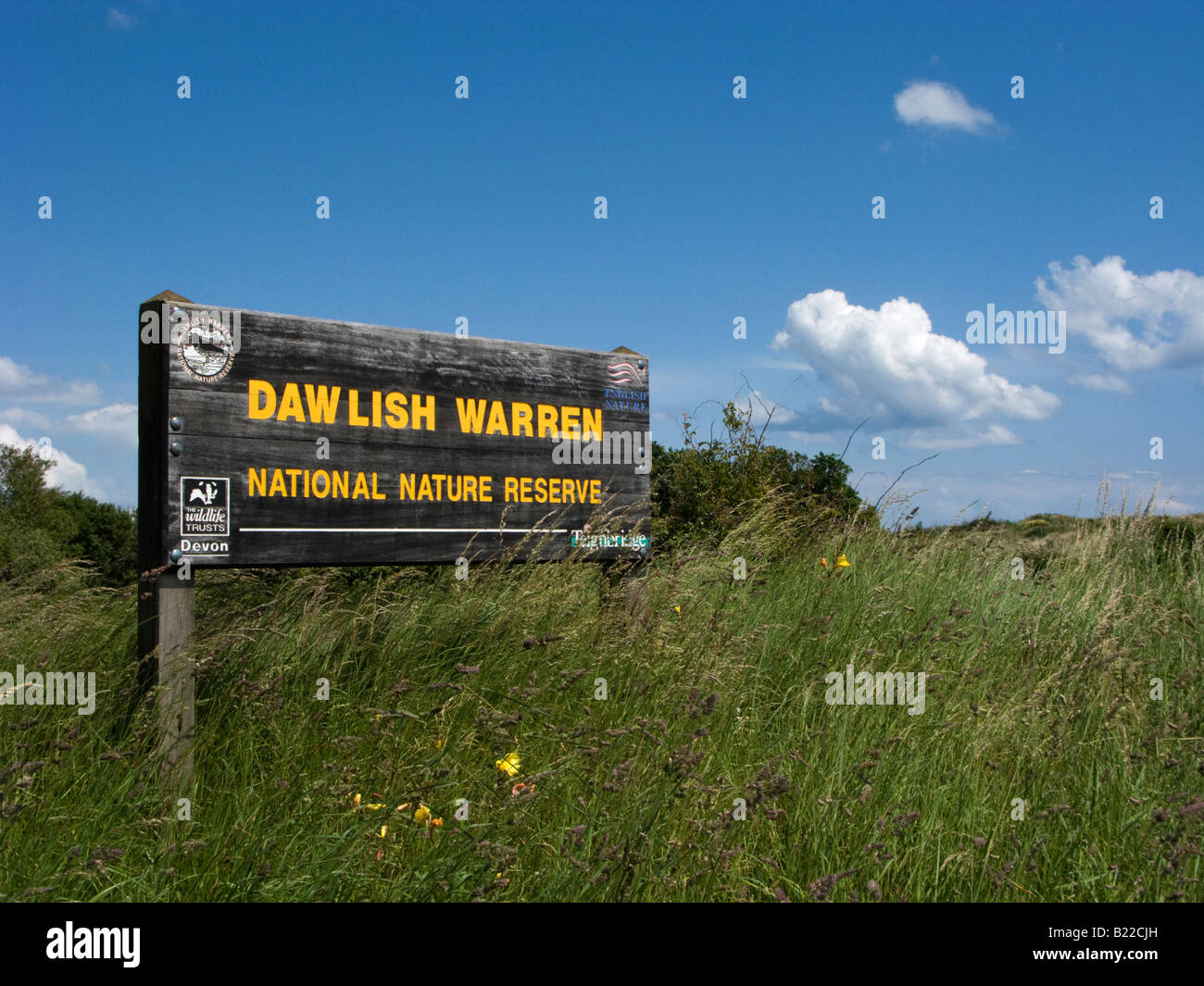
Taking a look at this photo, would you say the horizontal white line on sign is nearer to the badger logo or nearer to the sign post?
the sign post

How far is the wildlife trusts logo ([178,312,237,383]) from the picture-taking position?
442 cm

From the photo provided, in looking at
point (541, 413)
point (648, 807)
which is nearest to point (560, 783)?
point (648, 807)

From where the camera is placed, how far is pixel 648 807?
8.46 ft

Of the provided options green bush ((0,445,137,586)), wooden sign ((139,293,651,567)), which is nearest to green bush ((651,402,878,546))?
wooden sign ((139,293,651,567))

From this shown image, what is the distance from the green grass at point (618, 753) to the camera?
2488mm

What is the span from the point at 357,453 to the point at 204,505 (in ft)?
2.84

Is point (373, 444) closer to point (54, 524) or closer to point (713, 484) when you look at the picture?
point (713, 484)

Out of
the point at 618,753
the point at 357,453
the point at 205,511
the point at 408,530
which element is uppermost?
the point at 357,453

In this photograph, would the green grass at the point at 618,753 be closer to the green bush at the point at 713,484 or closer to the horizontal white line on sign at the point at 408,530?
the horizontal white line on sign at the point at 408,530

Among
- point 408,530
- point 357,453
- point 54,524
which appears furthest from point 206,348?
point 54,524

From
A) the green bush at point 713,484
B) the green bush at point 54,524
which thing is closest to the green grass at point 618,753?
the green bush at point 713,484

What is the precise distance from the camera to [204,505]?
4.41 meters
